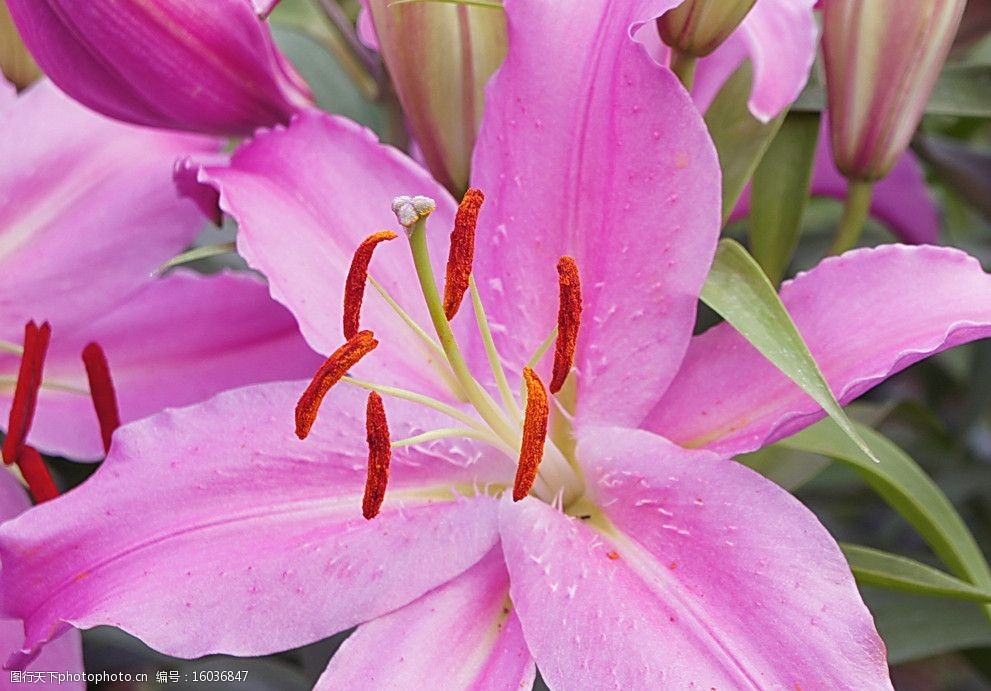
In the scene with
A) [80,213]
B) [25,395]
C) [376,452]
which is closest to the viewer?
[376,452]

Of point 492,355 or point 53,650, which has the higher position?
point 492,355

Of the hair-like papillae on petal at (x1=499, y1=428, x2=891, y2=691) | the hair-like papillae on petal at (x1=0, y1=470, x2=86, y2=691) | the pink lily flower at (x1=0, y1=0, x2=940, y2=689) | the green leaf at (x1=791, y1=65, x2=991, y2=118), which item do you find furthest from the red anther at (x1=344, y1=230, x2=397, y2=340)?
the green leaf at (x1=791, y1=65, x2=991, y2=118)

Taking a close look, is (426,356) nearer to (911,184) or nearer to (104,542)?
(104,542)

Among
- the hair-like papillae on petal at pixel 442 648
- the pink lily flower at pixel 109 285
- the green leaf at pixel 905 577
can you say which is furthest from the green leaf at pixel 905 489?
the pink lily flower at pixel 109 285

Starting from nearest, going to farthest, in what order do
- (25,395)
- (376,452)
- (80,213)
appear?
(376,452)
(25,395)
(80,213)

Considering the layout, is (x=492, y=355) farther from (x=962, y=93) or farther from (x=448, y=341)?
(x=962, y=93)

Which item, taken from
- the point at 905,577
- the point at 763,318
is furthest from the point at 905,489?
the point at 763,318

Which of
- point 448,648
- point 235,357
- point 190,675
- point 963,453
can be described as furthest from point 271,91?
point 963,453
